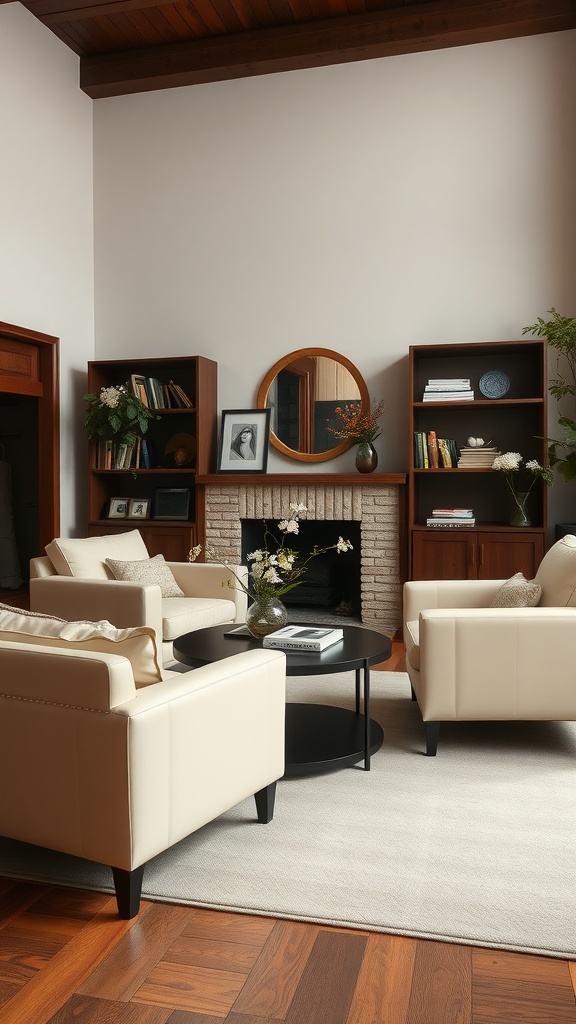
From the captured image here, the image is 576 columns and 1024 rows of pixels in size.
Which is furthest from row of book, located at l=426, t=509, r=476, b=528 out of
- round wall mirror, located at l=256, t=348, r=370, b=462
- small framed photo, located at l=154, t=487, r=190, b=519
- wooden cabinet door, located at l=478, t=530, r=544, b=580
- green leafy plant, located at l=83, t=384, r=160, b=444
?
green leafy plant, located at l=83, t=384, r=160, b=444

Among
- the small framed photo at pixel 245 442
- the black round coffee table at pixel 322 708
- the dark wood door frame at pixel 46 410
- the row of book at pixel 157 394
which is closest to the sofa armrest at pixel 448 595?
the black round coffee table at pixel 322 708

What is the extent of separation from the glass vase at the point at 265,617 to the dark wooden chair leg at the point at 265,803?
90 centimetres

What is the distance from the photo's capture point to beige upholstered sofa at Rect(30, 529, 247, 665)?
4430 millimetres

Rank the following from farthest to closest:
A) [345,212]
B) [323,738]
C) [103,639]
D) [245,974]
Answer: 1. [345,212]
2. [323,738]
3. [103,639]
4. [245,974]

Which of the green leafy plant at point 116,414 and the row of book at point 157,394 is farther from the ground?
the row of book at point 157,394

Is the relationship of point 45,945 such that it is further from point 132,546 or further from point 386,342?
point 386,342

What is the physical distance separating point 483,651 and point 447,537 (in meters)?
2.45

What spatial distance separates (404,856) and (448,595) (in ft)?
6.32

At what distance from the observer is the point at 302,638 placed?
334 cm

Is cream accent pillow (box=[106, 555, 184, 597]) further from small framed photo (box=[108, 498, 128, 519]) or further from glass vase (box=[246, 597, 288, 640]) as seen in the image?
small framed photo (box=[108, 498, 128, 519])

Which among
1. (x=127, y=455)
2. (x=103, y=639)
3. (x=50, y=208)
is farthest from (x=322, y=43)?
(x=103, y=639)

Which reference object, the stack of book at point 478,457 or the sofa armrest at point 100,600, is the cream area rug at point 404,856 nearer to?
the sofa armrest at point 100,600

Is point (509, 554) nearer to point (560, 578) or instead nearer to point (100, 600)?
point (560, 578)

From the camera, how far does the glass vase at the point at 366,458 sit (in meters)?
6.12
